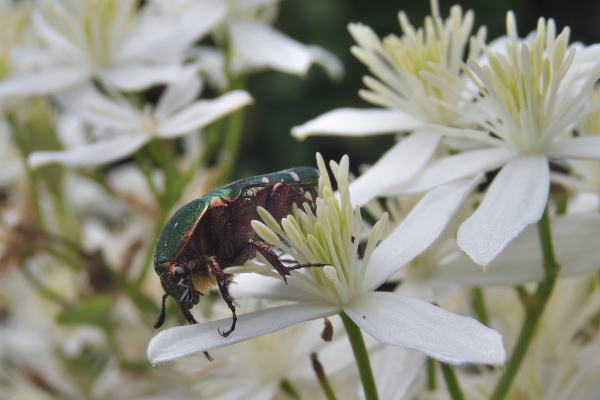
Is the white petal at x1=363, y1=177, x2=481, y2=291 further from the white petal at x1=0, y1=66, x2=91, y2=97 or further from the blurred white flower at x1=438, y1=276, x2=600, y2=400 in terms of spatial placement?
the white petal at x1=0, y1=66, x2=91, y2=97

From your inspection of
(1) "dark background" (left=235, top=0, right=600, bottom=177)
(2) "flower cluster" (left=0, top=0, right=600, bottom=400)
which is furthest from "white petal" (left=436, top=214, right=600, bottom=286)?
(1) "dark background" (left=235, top=0, right=600, bottom=177)

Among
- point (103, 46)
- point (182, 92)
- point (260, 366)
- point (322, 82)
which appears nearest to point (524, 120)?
point (260, 366)

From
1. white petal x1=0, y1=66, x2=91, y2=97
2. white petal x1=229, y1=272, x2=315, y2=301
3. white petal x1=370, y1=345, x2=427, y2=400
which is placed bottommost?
white petal x1=370, y1=345, x2=427, y2=400

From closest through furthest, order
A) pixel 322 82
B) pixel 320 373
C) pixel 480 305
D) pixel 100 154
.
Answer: pixel 320 373 < pixel 480 305 < pixel 100 154 < pixel 322 82

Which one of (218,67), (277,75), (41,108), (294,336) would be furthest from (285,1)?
(294,336)

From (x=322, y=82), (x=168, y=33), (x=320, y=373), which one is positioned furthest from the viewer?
(x=322, y=82)

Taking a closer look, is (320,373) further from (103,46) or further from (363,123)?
(103,46)

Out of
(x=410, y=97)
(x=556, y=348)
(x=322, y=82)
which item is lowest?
(x=322, y=82)
